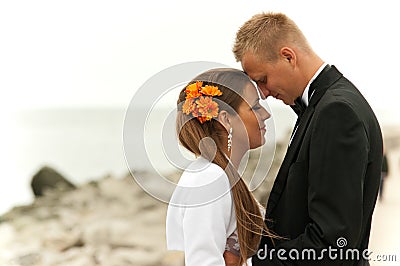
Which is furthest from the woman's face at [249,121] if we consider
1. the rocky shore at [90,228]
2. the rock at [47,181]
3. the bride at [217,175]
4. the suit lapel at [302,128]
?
the rock at [47,181]

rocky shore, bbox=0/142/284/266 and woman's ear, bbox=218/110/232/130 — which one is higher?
woman's ear, bbox=218/110/232/130

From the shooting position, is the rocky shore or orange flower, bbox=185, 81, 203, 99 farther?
the rocky shore

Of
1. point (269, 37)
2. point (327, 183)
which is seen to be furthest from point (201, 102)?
point (327, 183)

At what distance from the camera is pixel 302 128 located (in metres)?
1.69

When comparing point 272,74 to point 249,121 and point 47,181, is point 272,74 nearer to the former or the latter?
point 249,121

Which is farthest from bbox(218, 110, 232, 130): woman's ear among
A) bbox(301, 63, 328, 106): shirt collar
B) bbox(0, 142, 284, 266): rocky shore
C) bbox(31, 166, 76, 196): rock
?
bbox(31, 166, 76, 196): rock

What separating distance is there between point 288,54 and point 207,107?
26cm

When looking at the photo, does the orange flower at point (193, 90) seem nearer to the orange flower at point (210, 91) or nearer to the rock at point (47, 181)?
the orange flower at point (210, 91)

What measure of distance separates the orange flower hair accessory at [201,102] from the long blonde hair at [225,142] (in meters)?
0.02

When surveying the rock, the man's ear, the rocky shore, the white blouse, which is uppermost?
the man's ear

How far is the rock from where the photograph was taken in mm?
3799

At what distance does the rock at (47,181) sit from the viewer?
3799mm

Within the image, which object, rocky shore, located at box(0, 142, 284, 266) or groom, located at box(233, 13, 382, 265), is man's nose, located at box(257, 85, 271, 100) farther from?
rocky shore, located at box(0, 142, 284, 266)

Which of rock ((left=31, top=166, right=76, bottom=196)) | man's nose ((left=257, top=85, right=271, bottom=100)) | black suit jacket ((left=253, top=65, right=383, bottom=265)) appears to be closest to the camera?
black suit jacket ((left=253, top=65, right=383, bottom=265))
